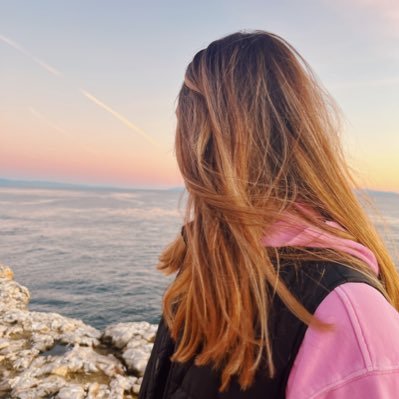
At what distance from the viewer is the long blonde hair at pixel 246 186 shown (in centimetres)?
157

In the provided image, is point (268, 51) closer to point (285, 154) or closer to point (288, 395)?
point (285, 154)

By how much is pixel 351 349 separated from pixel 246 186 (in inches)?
36.5

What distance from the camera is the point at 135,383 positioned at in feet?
19.9

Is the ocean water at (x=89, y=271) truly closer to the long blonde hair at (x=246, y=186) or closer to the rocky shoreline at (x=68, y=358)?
the long blonde hair at (x=246, y=186)

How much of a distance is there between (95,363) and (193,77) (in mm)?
5949

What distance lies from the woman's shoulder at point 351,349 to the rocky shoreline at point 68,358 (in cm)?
524

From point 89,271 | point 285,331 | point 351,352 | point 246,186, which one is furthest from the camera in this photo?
point 89,271

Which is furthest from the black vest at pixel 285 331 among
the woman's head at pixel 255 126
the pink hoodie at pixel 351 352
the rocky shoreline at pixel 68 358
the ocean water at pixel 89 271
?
the rocky shoreline at pixel 68 358

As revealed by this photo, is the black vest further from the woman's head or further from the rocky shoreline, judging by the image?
the rocky shoreline

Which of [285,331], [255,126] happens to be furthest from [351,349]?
[255,126]

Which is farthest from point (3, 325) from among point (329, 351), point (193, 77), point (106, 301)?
point (106, 301)

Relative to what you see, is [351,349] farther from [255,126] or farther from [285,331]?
[255,126]

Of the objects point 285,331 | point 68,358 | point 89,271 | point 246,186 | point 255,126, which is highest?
point 255,126

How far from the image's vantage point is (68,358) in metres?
6.45
